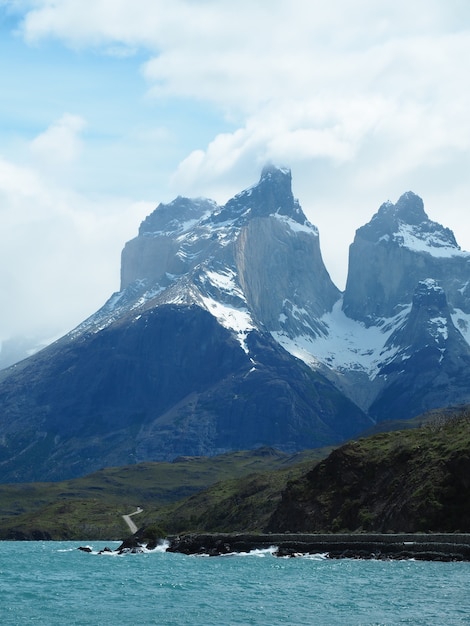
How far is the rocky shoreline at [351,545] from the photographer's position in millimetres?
A: 120312

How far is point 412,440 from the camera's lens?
6668 inches

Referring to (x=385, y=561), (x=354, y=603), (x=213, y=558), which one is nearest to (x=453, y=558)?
(x=385, y=561)

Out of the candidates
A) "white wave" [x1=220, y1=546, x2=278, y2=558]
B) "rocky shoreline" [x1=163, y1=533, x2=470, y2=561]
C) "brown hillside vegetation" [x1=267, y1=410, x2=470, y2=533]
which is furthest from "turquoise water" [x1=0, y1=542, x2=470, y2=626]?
"brown hillside vegetation" [x1=267, y1=410, x2=470, y2=533]

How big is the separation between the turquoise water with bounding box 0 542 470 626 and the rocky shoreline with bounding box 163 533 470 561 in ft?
11.3

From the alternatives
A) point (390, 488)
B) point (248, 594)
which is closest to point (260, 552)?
point (390, 488)

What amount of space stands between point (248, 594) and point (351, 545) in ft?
117

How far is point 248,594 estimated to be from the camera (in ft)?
327

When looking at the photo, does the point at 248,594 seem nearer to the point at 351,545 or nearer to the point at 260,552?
the point at 351,545

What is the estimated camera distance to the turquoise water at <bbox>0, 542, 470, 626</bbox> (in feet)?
277

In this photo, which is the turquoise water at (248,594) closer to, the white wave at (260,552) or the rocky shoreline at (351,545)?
the rocky shoreline at (351,545)

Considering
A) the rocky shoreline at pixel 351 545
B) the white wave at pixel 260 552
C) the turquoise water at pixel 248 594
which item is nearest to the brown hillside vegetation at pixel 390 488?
the rocky shoreline at pixel 351 545

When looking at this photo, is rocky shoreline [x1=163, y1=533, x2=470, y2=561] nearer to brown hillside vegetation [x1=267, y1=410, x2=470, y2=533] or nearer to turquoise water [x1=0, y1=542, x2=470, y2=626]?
turquoise water [x1=0, y1=542, x2=470, y2=626]

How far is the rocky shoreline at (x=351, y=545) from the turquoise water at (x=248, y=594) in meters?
3.45

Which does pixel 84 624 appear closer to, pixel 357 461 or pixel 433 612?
pixel 433 612
